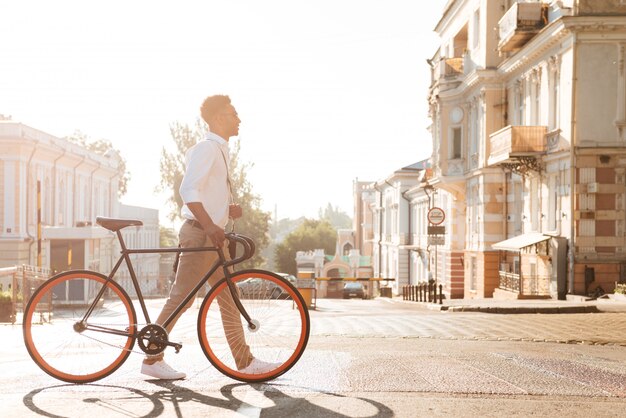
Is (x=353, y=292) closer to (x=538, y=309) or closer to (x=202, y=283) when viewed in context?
(x=538, y=309)

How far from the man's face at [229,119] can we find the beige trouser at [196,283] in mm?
775

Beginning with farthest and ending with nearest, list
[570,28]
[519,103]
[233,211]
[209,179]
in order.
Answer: [519,103], [570,28], [233,211], [209,179]

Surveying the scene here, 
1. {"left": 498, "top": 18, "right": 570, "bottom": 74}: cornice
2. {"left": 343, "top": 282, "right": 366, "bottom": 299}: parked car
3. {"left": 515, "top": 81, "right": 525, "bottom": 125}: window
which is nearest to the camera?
{"left": 498, "top": 18, "right": 570, "bottom": 74}: cornice

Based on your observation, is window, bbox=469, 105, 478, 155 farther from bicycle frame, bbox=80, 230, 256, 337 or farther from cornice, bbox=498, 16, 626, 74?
bicycle frame, bbox=80, 230, 256, 337

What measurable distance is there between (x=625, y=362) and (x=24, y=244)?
39108 millimetres

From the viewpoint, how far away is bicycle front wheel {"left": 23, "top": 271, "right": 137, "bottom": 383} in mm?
5762

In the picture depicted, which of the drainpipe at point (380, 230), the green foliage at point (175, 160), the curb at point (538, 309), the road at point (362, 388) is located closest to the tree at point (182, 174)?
the green foliage at point (175, 160)

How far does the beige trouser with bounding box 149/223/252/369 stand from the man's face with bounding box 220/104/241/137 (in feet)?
2.54

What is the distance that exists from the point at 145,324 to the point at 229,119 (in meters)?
1.59

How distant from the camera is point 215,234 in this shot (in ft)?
19.0

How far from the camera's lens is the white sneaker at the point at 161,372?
5695 millimetres

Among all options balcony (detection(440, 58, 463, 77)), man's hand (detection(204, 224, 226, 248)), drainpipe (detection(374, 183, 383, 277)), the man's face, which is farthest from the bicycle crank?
drainpipe (detection(374, 183, 383, 277))

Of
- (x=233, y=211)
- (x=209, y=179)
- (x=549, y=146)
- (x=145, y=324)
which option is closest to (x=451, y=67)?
(x=549, y=146)

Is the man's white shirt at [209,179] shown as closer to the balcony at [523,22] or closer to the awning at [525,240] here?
the awning at [525,240]
